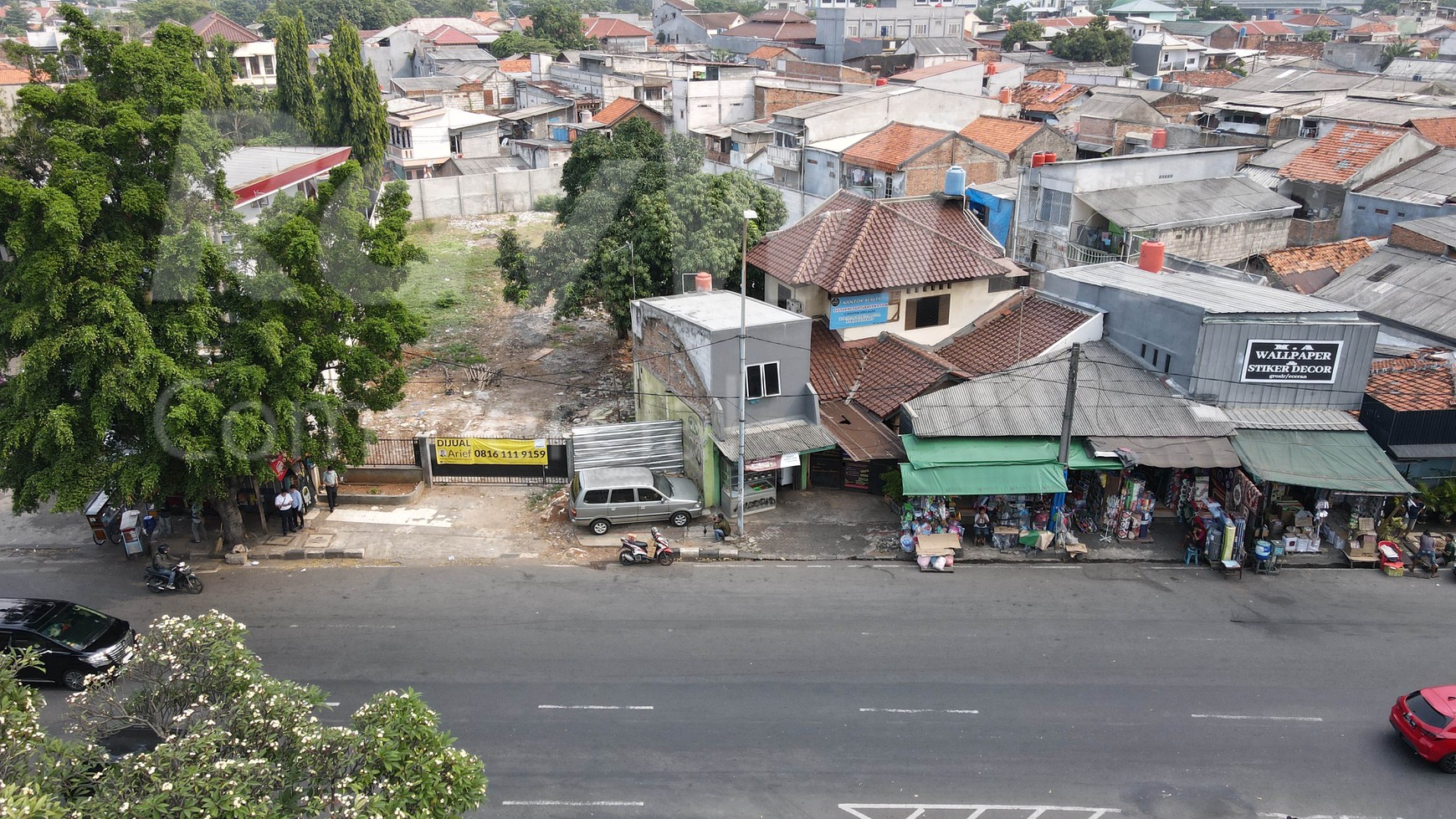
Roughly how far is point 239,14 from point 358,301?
550ft

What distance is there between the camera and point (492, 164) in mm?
56844

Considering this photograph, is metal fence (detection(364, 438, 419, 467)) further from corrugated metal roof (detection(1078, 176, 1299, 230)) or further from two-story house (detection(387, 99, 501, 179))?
two-story house (detection(387, 99, 501, 179))

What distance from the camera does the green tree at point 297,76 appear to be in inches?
1944

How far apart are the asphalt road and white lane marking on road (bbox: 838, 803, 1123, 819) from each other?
41mm

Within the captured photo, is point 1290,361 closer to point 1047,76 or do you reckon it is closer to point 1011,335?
point 1011,335

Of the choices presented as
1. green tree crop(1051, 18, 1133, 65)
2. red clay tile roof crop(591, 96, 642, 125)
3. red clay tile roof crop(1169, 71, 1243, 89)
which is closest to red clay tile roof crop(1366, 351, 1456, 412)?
red clay tile roof crop(591, 96, 642, 125)

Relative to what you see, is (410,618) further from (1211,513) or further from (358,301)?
(1211,513)

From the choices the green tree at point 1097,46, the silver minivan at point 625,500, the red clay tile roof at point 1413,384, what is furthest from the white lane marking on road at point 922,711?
the green tree at point 1097,46

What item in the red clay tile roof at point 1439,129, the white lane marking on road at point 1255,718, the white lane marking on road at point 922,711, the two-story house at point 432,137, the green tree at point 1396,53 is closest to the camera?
the white lane marking on road at point 1255,718

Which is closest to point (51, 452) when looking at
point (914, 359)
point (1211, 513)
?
point (914, 359)

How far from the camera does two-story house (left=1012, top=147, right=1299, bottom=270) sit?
30.6m

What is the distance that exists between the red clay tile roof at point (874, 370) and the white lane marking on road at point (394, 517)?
9.69 m

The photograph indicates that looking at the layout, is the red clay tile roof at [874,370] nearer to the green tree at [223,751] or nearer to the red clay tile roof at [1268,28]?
the green tree at [223,751]

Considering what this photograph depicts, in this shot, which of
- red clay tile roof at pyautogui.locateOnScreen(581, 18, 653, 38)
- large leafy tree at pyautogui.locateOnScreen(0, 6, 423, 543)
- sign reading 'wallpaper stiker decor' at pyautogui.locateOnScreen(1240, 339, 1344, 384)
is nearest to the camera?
large leafy tree at pyautogui.locateOnScreen(0, 6, 423, 543)
